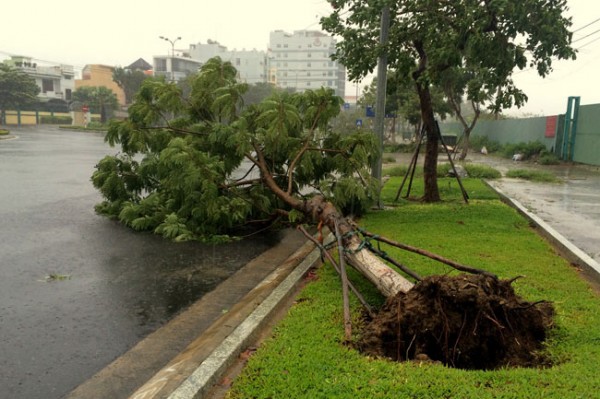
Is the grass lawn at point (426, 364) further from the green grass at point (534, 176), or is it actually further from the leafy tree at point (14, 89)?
the leafy tree at point (14, 89)

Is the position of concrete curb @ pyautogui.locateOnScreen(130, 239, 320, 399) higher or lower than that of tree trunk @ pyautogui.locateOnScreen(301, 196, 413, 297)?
lower

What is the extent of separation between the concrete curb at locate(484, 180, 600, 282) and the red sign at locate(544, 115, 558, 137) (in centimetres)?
1709

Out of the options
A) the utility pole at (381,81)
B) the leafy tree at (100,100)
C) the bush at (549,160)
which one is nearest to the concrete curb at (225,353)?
the utility pole at (381,81)

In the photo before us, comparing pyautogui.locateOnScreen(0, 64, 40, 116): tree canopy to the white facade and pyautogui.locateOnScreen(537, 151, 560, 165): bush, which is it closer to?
the white facade

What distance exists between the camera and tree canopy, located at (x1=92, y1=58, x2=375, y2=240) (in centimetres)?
820

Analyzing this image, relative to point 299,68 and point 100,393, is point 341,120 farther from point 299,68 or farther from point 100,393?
point 299,68

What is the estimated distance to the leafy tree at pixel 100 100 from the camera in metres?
78.4

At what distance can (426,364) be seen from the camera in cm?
363

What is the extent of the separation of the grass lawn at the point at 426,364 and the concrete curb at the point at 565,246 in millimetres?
190

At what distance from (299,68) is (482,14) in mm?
143837

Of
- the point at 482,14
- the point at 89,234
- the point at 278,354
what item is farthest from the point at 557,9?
the point at 89,234

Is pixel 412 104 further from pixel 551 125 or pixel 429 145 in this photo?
pixel 429 145

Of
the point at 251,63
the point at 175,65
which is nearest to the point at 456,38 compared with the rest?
the point at 175,65

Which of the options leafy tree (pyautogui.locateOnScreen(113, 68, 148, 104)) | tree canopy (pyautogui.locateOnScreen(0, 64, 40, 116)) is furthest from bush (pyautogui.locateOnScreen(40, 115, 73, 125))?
leafy tree (pyautogui.locateOnScreen(113, 68, 148, 104))
